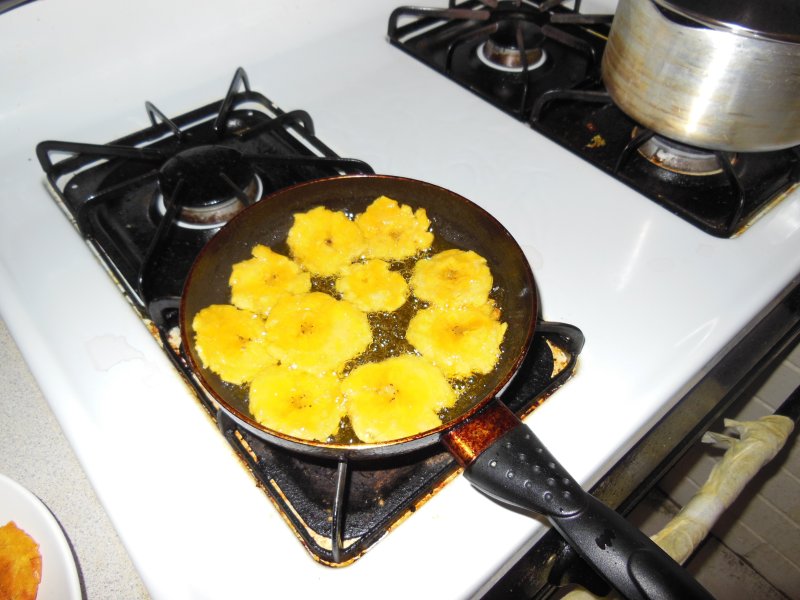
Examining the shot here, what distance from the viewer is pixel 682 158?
40.9 inches

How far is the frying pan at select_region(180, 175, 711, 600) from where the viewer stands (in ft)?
1.69

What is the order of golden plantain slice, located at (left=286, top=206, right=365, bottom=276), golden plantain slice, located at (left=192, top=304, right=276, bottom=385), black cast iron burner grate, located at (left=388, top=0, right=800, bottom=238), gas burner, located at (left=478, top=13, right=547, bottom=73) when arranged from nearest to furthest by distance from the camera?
golden plantain slice, located at (left=192, top=304, right=276, bottom=385) < golden plantain slice, located at (left=286, top=206, right=365, bottom=276) < black cast iron burner grate, located at (left=388, top=0, right=800, bottom=238) < gas burner, located at (left=478, top=13, right=547, bottom=73)

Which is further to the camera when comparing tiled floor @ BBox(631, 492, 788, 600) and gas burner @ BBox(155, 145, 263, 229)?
tiled floor @ BBox(631, 492, 788, 600)

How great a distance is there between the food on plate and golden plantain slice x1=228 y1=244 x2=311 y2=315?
373 mm

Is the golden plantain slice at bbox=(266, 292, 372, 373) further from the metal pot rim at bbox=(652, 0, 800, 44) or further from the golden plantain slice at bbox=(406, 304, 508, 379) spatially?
the metal pot rim at bbox=(652, 0, 800, 44)

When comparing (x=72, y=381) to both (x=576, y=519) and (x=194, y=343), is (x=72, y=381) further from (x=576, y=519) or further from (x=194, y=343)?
(x=576, y=519)

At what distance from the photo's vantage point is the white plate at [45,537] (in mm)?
613

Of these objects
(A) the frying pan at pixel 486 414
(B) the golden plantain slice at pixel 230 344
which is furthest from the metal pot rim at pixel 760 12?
(B) the golden plantain slice at pixel 230 344

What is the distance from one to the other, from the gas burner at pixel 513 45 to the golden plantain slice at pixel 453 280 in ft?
2.03

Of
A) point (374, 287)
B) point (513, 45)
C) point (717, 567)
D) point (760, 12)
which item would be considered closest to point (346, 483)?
point (374, 287)

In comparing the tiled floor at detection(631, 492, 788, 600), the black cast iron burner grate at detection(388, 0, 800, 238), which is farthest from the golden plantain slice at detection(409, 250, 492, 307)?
the tiled floor at detection(631, 492, 788, 600)

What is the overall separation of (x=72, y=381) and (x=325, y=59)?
2.91 feet

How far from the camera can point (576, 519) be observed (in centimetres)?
53

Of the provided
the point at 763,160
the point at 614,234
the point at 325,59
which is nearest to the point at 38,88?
the point at 325,59
